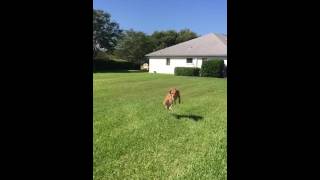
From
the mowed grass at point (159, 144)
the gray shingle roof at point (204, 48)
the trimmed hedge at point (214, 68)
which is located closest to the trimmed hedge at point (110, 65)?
the gray shingle roof at point (204, 48)

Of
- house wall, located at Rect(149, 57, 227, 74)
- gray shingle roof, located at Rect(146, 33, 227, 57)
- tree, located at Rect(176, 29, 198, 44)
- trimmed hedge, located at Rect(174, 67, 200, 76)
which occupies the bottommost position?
trimmed hedge, located at Rect(174, 67, 200, 76)

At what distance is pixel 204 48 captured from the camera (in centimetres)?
3553

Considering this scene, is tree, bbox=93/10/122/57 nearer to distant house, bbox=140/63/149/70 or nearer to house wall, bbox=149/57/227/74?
distant house, bbox=140/63/149/70

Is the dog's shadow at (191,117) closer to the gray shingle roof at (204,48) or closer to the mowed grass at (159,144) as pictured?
the mowed grass at (159,144)

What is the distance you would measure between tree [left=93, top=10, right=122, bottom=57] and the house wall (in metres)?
21.1

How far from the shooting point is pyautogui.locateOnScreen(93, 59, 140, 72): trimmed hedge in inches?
1726

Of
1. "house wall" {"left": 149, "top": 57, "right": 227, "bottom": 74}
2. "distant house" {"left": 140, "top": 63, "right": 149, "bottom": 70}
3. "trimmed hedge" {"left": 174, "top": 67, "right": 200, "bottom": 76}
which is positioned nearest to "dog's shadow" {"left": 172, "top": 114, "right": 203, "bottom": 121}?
"trimmed hedge" {"left": 174, "top": 67, "right": 200, "bottom": 76}
